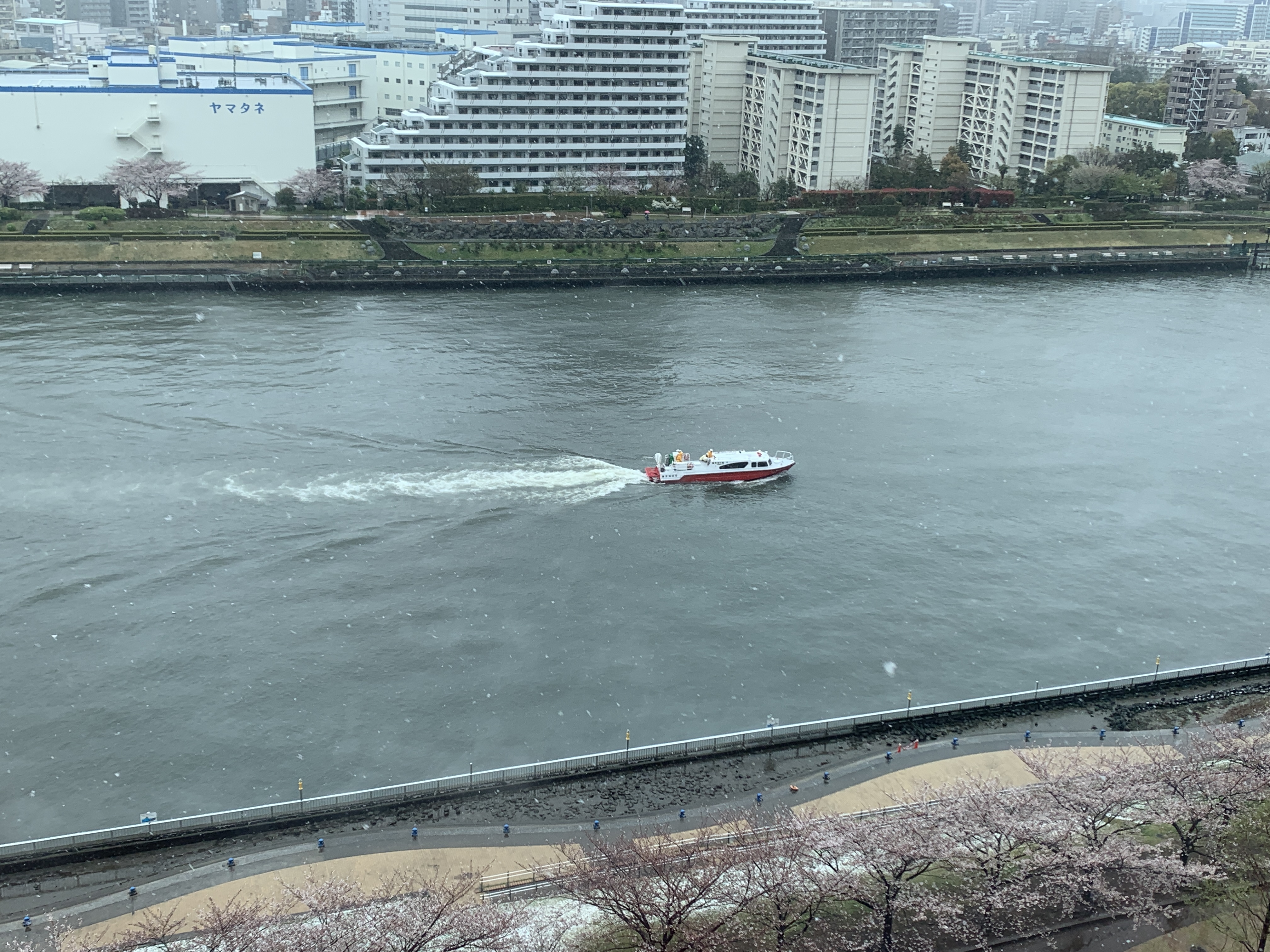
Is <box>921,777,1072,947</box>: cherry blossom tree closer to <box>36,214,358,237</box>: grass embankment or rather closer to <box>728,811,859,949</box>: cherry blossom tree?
<box>728,811,859,949</box>: cherry blossom tree

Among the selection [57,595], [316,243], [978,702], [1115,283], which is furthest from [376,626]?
[1115,283]

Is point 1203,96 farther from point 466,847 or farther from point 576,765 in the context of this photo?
point 466,847

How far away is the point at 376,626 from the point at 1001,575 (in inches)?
573

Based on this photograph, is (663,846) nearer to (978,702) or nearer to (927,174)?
(978,702)

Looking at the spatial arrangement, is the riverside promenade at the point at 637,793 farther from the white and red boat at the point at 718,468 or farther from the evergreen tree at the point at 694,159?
the evergreen tree at the point at 694,159

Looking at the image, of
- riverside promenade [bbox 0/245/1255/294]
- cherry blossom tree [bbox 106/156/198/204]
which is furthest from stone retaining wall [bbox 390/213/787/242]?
cherry blossom tree [bbox 106/156/198/204]

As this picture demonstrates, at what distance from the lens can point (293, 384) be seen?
39438mm

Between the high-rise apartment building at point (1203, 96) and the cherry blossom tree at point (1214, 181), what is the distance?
15.5 m

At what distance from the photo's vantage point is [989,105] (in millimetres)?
77125

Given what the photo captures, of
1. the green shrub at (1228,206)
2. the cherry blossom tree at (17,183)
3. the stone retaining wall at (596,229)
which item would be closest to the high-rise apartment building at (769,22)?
the green shrub at (1228,206)

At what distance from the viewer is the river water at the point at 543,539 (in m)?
22.9

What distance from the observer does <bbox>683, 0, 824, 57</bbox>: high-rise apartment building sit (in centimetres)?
9250

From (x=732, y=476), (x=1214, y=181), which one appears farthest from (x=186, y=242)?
(x=1214, y=181)

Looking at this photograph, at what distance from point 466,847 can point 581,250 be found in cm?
4348
